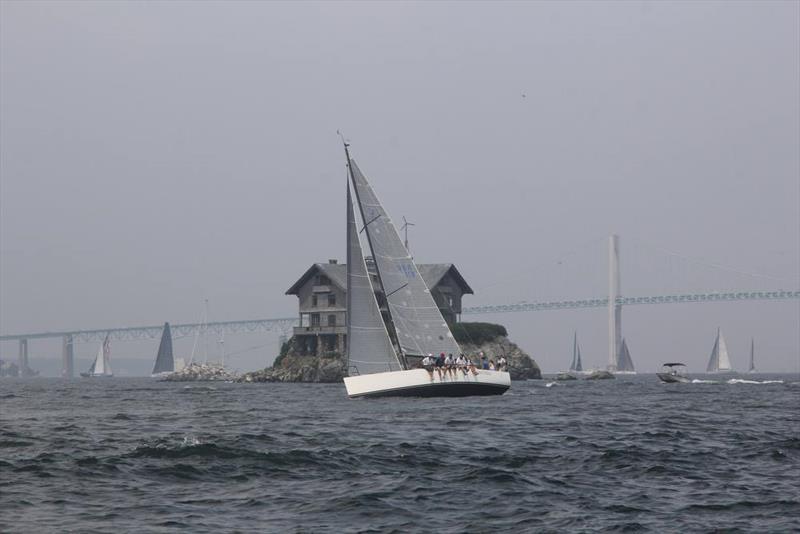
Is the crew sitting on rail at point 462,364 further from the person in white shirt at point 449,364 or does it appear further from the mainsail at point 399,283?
the mainsail at point 399,283

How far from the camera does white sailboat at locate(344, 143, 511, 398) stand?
43594 mm

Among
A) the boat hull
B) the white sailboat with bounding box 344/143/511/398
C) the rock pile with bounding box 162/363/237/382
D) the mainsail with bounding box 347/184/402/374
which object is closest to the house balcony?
the boat hull

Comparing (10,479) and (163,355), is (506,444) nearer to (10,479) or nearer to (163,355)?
(10,479)

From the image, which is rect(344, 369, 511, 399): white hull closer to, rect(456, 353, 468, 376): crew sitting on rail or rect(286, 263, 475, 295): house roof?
rect(456, 353, 468, 376): crew sitting on rail

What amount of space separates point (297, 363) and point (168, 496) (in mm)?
78066

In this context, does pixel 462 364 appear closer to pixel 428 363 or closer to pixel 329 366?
pixel 428 363

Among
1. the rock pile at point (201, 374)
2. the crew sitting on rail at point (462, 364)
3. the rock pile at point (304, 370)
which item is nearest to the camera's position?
the crew sitting on rail at point (462, 364)

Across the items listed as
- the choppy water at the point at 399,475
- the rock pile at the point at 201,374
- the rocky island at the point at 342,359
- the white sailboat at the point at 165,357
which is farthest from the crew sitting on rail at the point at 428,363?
the white sailboat at the point at 165,357

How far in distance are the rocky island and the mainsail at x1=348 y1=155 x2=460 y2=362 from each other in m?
40.2

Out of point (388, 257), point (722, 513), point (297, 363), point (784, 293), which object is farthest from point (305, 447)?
point (784, 293)

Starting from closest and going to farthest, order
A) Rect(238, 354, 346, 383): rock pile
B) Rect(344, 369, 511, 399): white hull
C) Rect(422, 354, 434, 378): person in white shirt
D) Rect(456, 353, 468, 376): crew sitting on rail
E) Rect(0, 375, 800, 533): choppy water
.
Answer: Rect(0, 375, 800, 533): choppy water
Rect(344, 369, 511, 399): white hull
Rect(422, 354, 434, 378): person in white shirt
Rect(456, 353, 468, 376): crew sitting on rail
Rect(238, 354, 346, 383): rock pile

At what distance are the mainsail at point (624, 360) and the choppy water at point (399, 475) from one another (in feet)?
492

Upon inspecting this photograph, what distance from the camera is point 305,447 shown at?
20.2 m

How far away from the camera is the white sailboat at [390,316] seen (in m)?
43.6
